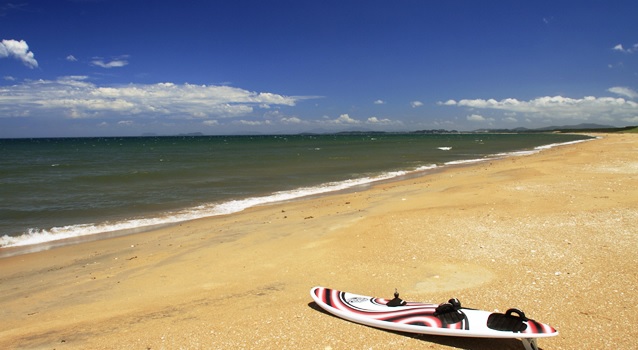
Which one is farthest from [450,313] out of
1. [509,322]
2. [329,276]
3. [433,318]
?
[329,276]

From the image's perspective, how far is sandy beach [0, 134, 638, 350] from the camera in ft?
15.8

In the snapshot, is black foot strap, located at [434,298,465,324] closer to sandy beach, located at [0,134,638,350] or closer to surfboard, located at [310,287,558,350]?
surfboard, located at [310,287,558,350]

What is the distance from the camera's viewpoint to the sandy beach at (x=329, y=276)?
481 centimetres

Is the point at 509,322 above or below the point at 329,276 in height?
above

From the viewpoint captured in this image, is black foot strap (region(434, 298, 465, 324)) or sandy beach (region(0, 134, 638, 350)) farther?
sandy beach (region(0, 134, 638, 350))

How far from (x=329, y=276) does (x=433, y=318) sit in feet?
8.11

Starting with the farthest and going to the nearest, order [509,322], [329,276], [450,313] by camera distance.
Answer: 1. [329,276]
2. [450,313]
3. [509,322]

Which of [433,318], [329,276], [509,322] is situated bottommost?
[329,276]

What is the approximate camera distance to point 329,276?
6.85m

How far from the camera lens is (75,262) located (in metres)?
9.23

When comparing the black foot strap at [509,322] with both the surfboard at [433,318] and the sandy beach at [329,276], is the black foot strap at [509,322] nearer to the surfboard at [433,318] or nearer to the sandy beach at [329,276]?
the surfboard at [433,318]

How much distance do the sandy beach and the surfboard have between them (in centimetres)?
16

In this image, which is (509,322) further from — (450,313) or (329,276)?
(329,276)

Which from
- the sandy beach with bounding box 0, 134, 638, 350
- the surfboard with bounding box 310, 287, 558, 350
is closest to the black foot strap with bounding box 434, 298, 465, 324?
the surfboard with bounding box 310, 287, 558, 350
